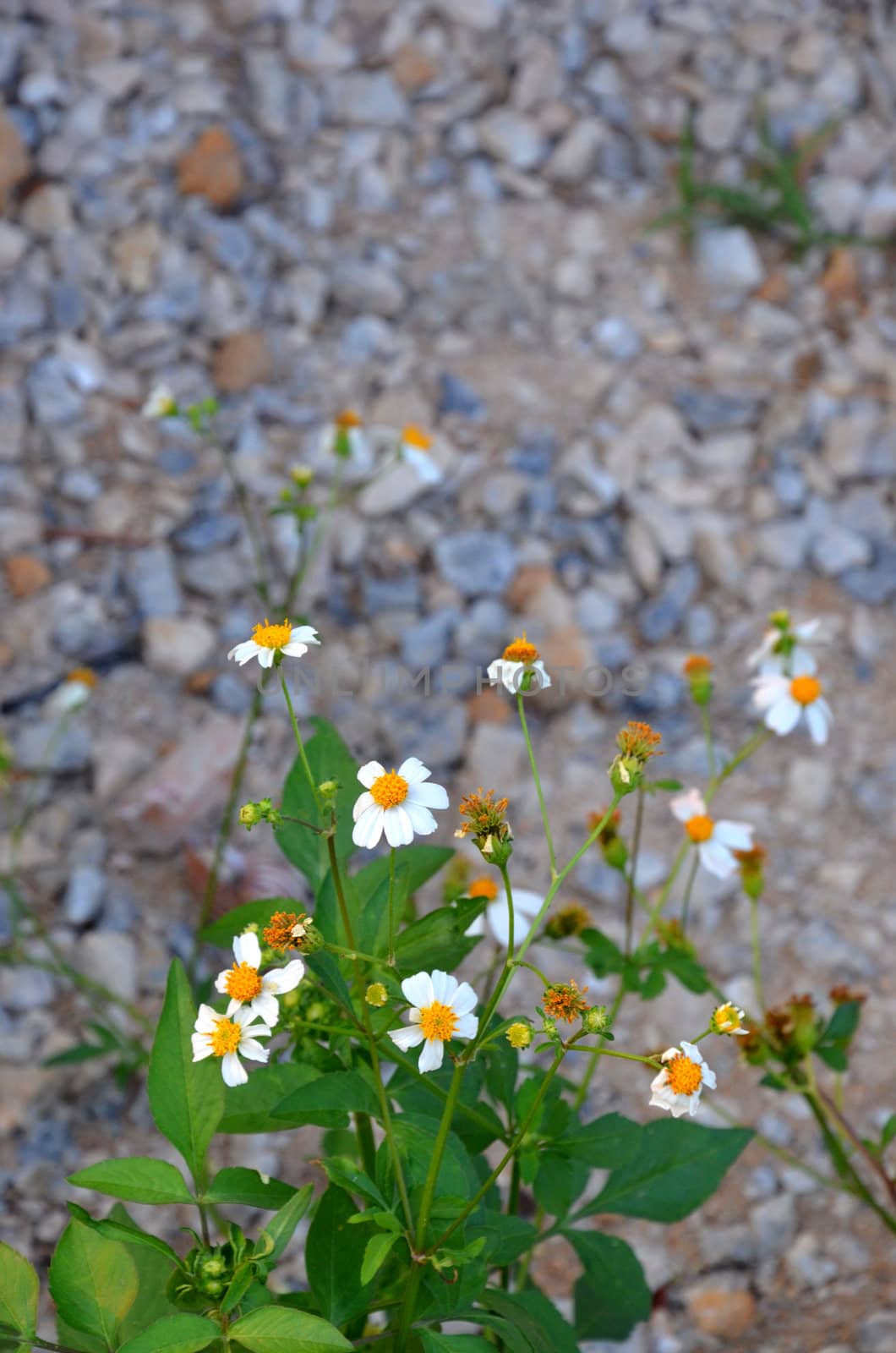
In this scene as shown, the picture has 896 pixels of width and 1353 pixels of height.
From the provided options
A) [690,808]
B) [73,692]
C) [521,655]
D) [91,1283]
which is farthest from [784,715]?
[73,692]

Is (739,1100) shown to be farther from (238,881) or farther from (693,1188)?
(238,881)

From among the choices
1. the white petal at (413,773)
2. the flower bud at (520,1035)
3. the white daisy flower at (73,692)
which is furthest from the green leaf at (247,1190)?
the white daisy flower at (73,692)

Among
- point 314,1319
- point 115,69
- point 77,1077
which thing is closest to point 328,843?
point 314,1319

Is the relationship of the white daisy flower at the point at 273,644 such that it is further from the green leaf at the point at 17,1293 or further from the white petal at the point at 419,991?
the green leaf at the point at 17,1293

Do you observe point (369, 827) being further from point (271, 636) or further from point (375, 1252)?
point (375, 1252)

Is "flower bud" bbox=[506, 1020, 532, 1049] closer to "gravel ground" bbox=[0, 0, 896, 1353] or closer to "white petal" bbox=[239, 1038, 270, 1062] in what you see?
"white petal" bbox=[239, 1038, 270, 1062]

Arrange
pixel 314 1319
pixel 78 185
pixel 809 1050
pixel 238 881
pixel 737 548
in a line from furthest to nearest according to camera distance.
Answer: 1. pixel 78 185
2. pixel 737 548
3. pixel 238 881
4. pixel 809 1050
5. pixel 314 1319
